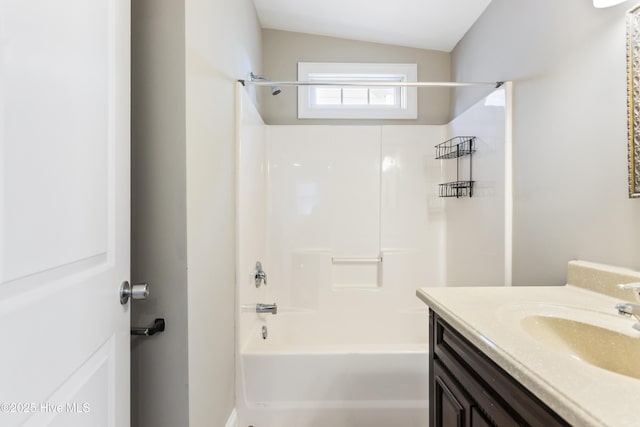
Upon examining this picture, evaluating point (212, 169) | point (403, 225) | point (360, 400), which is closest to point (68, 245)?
point (212, 169)

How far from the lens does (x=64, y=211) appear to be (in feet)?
2.12

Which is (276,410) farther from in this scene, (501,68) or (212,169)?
(501,68)

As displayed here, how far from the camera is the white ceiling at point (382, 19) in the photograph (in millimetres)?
2141

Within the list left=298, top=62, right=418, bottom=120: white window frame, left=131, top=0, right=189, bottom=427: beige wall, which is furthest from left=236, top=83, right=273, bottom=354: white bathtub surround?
left=131, top=0, right=189, bottom=427: beige wall

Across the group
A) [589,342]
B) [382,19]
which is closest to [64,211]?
[589,342]

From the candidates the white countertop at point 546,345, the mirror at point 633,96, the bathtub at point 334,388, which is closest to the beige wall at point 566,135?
the mirror at point 633,96

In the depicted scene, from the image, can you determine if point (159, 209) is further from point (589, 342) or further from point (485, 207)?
point (485, 207)

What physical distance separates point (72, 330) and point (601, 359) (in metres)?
1.26

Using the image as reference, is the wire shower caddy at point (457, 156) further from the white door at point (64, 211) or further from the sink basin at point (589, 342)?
the white door at point (64, 211)

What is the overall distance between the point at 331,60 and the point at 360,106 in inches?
17.2

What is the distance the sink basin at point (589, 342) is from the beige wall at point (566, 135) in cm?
36

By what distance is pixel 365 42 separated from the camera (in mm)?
2711

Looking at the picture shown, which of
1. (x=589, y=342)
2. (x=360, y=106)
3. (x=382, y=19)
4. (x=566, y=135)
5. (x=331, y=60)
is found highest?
(x=382, y=19)

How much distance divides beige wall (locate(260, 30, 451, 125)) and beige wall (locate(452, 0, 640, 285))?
848 mm
